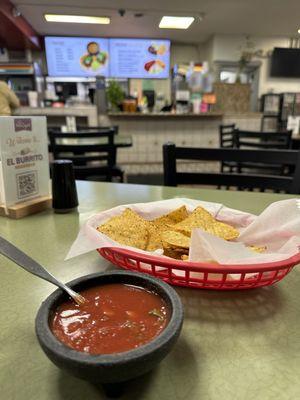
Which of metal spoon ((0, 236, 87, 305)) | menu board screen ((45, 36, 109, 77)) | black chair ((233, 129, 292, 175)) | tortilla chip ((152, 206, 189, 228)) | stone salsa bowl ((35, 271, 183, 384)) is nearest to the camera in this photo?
stone salsa bowl ((35, 271, 183, 384))

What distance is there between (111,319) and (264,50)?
9052 millimetres

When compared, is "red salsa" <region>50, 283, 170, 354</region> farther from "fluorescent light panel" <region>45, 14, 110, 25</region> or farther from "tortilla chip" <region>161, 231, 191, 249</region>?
"fluorescent light panel" <region>45, 14, 110, 25</region>

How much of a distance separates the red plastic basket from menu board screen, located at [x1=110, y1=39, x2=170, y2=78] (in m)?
8.07

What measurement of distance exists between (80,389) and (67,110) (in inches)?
204

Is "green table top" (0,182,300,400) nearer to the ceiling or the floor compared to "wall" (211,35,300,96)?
nearer to the floor

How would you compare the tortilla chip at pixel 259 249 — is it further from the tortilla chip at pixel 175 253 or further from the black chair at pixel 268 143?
the black chair at pixel 268 143

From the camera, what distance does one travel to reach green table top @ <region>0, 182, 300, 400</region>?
0.37m

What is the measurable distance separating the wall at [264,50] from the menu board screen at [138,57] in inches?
50.9

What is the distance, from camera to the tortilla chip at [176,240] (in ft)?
1.97

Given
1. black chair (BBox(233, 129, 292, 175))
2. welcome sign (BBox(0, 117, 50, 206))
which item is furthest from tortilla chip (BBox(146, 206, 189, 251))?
black chair (BBox(233, 129, 292, 175))

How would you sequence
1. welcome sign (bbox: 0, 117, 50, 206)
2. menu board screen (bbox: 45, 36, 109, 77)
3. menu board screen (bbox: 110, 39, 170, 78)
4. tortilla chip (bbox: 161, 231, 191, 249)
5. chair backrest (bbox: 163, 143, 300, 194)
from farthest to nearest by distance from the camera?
menu board screen (bbox: 110, 39, 170, 78), menu board screen (bbox: 45, 36, 109, 77), chair backrest (bbox: 163, 143, 300, 194), welcome sign (bbox: 0, 117, 50, 206), tortilla chip (bbox: 161, 231, 191, 249)

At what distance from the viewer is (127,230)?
69 cm

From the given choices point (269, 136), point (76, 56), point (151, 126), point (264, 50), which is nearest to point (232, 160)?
point (269, 136)

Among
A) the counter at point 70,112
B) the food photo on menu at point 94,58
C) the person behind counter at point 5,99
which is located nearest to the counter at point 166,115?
the counter at point 70,112
